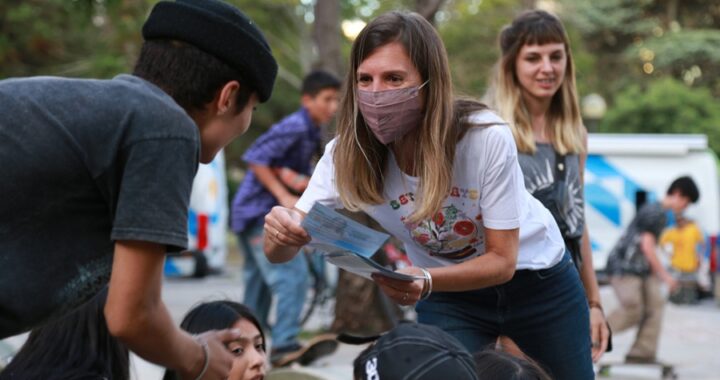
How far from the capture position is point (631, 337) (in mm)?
11680

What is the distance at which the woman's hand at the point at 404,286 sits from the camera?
3.09 meters

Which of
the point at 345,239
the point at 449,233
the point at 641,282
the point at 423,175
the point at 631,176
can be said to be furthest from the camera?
the point at 631,176

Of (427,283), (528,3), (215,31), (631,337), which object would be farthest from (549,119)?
(528,3)

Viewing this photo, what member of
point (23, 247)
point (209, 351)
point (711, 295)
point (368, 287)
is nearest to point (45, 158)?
point (23, 247)

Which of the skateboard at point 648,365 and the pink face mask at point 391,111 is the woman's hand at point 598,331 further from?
the skateboard at point 648,365

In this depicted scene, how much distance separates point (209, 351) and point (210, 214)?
15.5 m

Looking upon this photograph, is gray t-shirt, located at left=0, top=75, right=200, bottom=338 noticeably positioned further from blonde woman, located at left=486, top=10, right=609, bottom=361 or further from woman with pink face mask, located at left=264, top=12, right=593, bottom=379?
blonde woman, located at left=486, top=10, right=609, bottom=361

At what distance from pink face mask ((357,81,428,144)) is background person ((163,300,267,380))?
84 centimetres

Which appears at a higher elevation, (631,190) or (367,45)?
(367,45)

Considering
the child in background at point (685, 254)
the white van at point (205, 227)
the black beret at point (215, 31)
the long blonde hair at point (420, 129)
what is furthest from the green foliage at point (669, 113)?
the black beret at point (215, 31)

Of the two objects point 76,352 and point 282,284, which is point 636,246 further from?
point 76,352

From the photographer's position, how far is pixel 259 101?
2.70 meters

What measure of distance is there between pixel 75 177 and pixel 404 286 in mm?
1083

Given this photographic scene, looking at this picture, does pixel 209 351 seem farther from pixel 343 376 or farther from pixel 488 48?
pixel 488 48
